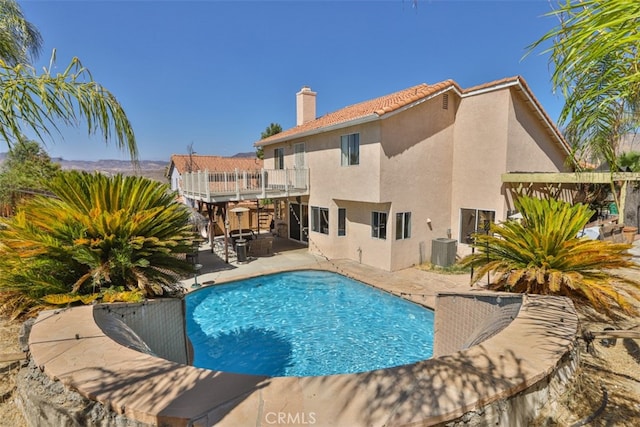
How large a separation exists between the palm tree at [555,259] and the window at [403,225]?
25.1ft

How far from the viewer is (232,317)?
36.0 ft

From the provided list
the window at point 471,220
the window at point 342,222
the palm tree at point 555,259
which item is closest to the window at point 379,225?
the window at point 342,222

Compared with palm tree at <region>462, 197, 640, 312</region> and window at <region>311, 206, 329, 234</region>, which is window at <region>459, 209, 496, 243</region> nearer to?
window at <region>311, 206, 329, 234</region>

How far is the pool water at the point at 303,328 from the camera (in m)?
8.38

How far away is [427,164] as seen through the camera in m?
15.3

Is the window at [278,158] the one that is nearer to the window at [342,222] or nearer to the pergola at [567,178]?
the window at [342,222]

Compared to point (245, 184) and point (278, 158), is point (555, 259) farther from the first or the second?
point (278, 158)

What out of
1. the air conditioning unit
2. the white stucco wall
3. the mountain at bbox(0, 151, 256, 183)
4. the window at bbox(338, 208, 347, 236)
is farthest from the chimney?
the air conditioning unit

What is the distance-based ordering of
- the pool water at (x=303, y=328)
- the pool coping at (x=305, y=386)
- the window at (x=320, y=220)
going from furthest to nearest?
the window at (x=320, y=220)
the pool water at (x=303, y=328)
the pool coping at (x=305, y=386)

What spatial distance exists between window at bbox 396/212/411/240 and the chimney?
11690mm

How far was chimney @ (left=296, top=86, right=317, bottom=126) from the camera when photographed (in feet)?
74.3

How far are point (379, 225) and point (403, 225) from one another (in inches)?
43.7

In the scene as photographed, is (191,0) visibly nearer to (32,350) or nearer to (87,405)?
(32,350)

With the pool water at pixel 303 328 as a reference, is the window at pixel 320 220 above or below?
above
